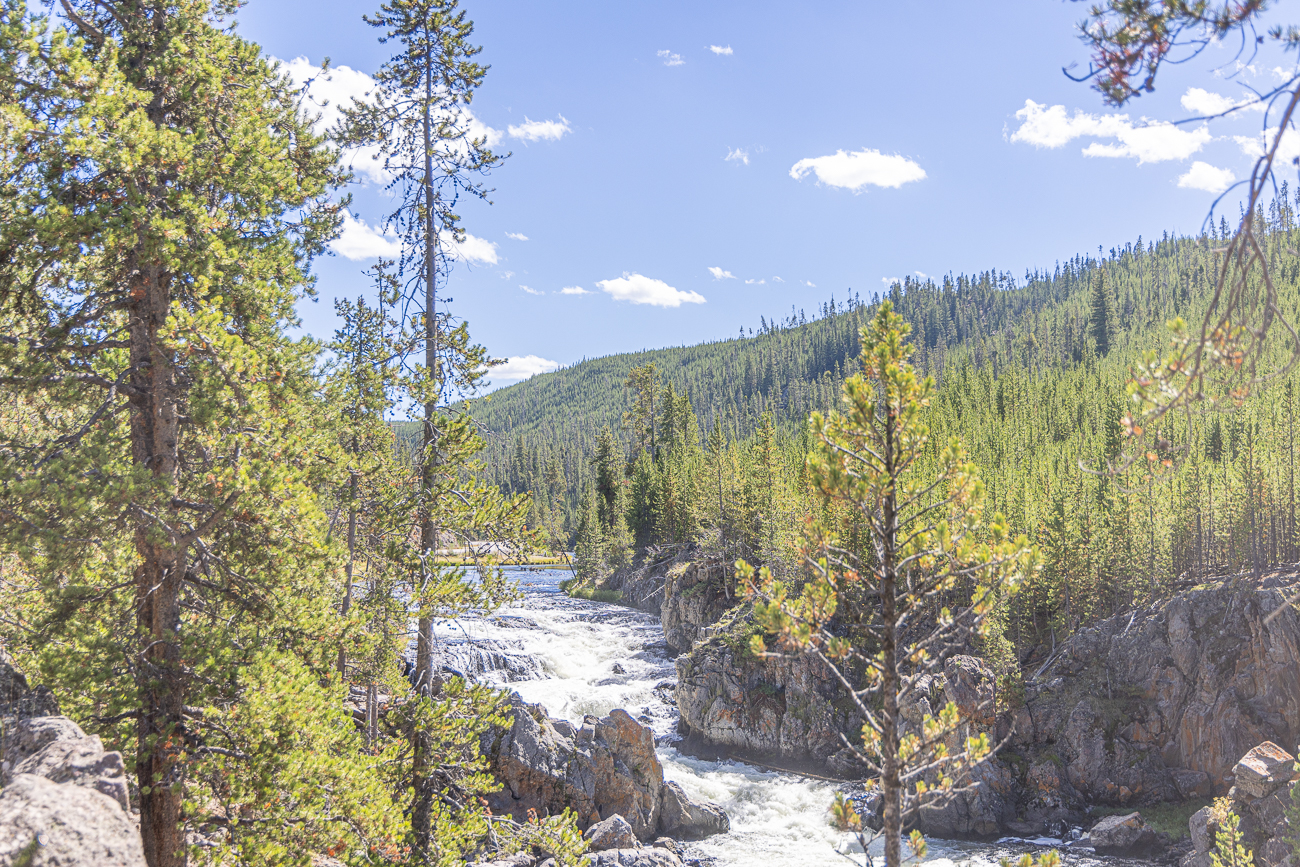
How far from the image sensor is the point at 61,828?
4.61m

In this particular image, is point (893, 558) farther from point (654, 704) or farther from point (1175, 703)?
point (1175, 703)

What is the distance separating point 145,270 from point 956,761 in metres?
Answer: 10.1

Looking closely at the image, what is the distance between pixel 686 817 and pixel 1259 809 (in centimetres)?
1939

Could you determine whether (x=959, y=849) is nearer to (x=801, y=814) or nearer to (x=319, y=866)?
(x=801, y=814)

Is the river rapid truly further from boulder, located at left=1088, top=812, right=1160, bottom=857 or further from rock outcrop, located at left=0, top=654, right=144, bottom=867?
rock outcrop, located at left=0, top=654, right=144, bottom=867

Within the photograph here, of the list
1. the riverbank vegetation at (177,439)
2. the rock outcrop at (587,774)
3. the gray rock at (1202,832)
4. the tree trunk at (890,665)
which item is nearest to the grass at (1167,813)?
the gray rock at (1202,832)

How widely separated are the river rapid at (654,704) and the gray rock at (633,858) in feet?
Result: 17.3

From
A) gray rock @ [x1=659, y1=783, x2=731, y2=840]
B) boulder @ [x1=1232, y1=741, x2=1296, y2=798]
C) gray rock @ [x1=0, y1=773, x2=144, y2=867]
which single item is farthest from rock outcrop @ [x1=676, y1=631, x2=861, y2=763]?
gray rock @ [x1=0, y1=773, x2=144, y2=867]

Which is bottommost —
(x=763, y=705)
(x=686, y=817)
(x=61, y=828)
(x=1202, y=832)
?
(x=1202, y=832)

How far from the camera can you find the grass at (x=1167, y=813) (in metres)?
27.1

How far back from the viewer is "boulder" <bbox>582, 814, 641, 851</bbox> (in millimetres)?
19297

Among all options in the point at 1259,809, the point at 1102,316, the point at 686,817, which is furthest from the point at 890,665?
the point at 1102,316

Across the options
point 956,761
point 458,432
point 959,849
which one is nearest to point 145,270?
point 458,432

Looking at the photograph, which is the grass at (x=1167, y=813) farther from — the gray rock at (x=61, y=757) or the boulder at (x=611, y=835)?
the gray rock at (x=61, y=757)
